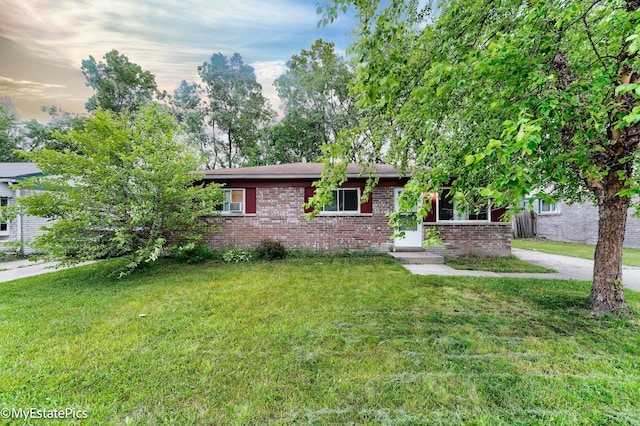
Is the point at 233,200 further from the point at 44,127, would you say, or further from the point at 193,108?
the point at 44,127

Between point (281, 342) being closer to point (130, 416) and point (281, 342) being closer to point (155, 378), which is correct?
point (155, 378)

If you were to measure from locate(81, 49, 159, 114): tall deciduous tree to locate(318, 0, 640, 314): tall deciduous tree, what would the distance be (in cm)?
2132

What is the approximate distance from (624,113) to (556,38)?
95cm

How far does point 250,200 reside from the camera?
8.98 metres

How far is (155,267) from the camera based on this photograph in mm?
7086

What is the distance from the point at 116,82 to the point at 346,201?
2100 centimetres

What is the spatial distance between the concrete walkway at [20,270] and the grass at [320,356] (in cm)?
161

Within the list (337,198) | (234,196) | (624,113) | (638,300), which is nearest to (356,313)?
(624,113)

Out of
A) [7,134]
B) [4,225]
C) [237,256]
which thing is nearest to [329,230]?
[237,256]

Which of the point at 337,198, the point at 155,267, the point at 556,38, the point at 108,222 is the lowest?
the point at 155,267

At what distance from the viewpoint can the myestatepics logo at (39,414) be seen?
1.87 m

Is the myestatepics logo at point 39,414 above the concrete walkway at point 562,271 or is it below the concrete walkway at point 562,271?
below

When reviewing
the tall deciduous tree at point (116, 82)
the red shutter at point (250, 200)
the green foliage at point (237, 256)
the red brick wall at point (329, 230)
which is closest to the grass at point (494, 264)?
the red brick wall at point (329, 230)

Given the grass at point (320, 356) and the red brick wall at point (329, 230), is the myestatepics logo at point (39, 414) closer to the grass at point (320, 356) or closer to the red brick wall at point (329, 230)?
the grass at point (320, 356)
